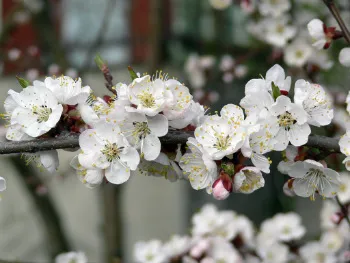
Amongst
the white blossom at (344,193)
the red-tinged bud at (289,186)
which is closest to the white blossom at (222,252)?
the white blossom at (344,193)

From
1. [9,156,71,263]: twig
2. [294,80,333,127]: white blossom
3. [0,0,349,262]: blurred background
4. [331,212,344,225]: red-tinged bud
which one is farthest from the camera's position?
[0,0,349,262]: blurred background

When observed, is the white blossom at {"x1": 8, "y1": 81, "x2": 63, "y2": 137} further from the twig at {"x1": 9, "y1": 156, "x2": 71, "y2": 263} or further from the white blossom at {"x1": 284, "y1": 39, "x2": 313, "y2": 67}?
the twig at {"x1": 9, "y1": 156, "x2": 71, "y2": 263}

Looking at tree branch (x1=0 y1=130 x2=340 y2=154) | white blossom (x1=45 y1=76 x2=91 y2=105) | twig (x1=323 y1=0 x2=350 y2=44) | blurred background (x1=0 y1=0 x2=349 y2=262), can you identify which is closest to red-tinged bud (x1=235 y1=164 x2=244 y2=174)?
tree branch (x1=0 y1=130 x2=340 y2=154)

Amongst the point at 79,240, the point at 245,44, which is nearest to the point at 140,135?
the point at 245,44

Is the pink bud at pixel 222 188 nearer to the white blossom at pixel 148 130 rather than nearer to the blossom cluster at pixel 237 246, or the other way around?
the white blossom at pixel 148 130

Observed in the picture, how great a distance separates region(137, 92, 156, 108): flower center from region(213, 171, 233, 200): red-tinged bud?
192 mm

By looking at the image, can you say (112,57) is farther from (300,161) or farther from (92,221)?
(300,161)

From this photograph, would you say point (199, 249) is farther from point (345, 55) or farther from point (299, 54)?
point (299, 54)

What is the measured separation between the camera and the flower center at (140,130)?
0.98 metres

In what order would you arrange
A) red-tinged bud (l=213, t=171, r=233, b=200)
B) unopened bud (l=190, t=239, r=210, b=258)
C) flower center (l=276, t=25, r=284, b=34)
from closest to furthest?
red-tinged bud (l=213, t=171, r=233, b=200)
unopened bud (l=190, t=239, r=210, b=258)
flower center (l=276, t=25, r=284, b=34)

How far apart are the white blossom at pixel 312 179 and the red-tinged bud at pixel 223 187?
17cm

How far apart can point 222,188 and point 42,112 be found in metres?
0.40

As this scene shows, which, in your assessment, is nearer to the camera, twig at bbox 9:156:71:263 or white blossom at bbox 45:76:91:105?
white blossom at bbox 45:76:91:105

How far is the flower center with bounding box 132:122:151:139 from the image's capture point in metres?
0.98
